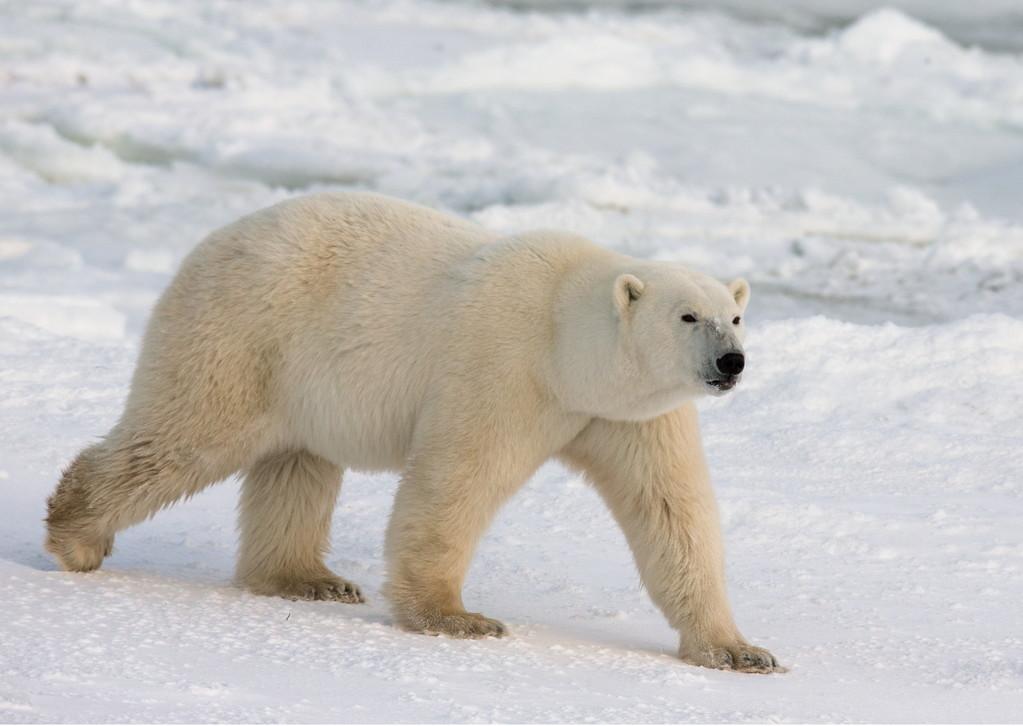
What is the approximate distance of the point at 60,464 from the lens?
554cm

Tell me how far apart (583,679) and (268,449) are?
1284 millimetres

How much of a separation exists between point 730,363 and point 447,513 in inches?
34.7

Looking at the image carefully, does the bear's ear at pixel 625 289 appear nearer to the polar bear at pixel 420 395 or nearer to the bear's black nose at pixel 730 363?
the polar bear at pixel 420 395

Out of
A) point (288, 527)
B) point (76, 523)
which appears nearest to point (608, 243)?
point (288, 527)

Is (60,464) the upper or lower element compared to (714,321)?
lower

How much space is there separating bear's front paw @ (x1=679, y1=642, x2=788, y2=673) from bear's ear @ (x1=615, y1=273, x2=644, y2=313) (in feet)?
3.10

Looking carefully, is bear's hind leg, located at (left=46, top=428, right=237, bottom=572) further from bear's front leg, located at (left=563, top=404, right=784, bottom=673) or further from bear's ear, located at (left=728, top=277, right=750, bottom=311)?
bear's ear, located at (left=728, top=277, right=750, bottom=311)

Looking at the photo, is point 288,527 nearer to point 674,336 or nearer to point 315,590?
point 315,590

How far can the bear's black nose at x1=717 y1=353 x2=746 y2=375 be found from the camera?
3539 mm

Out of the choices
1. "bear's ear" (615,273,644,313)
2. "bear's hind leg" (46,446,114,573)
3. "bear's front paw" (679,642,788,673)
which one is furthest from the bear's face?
"bear's hind leg" (46,446,114,573)

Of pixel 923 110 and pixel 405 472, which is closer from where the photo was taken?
pixel 405 472

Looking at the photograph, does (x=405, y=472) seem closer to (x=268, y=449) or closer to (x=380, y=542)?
(x=268, y=449)

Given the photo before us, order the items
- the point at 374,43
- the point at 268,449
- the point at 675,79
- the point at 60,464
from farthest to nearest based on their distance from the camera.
Answer: the point at 374,43 → the point at 675,79 → the point at 60,464 → the point at 268,449

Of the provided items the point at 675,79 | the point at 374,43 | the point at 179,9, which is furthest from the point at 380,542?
the point at 179,9
